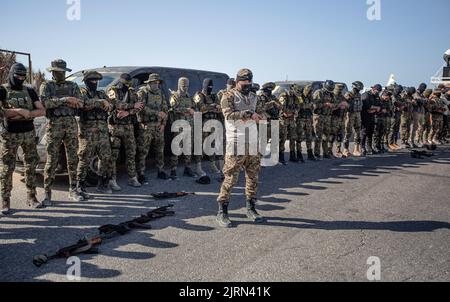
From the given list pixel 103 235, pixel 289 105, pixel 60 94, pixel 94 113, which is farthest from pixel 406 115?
pixel 103 235

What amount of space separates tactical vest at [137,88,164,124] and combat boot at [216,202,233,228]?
294 centimetres

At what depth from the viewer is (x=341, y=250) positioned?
4.18 m

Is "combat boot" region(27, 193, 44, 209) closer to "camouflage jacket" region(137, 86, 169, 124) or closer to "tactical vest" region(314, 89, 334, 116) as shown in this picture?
"camouflage jacket" region(137, 86, 169, 124)

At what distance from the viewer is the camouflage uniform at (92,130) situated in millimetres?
6062

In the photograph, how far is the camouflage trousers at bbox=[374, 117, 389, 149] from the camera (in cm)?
1161

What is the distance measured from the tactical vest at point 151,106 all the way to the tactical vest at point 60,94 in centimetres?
157

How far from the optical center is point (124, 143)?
689cm

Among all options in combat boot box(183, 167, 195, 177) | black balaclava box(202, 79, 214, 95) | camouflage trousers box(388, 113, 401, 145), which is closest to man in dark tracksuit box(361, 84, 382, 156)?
camouflage trousers box(388, 113, 401, 145)

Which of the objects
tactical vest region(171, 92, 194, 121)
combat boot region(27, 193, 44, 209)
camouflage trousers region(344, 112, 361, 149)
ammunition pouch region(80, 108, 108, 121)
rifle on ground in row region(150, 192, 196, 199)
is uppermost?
tactical vest region(171, 92, 194, 121)

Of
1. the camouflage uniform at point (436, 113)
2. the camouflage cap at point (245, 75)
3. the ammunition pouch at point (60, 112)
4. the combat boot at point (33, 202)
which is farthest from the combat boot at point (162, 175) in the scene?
the camouflage uniform at point (436, 113)

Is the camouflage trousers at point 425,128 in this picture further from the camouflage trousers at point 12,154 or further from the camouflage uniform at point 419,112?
the camouflage trousers at point 12,154
